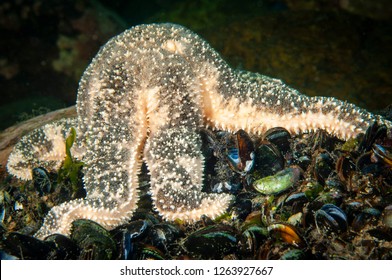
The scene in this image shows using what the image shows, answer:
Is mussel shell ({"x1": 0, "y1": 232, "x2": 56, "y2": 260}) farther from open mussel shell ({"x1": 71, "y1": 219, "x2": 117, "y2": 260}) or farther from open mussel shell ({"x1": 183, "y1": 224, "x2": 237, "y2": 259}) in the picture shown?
open mussel shell ({"x1": 183, "y1": 224, "x2": 237, "y2": 259})

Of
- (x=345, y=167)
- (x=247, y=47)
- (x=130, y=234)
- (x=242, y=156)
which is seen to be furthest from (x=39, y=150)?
(x=247, y=47)

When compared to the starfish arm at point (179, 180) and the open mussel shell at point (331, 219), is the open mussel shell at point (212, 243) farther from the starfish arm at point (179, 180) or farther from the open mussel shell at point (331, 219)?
the open mussel shell at point (331, 219)

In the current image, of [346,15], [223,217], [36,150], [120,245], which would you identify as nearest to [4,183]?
[36,150]

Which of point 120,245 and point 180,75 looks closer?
point 120,245

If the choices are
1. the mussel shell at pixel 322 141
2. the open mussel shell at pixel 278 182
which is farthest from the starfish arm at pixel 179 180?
the mussel shell at pixel 322 141

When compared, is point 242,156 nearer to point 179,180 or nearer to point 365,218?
point 179,180

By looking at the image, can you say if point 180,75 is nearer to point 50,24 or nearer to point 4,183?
point 4,183

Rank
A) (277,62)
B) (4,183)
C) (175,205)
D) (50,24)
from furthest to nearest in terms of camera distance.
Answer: (50,24) → (277,62) → (4,183) → (175,205)
